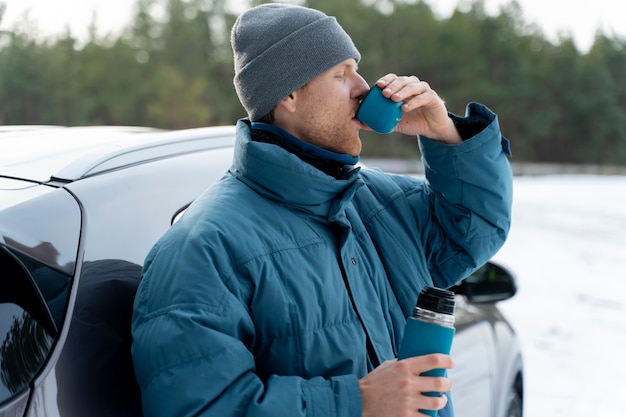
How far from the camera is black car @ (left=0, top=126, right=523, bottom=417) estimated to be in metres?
1.52

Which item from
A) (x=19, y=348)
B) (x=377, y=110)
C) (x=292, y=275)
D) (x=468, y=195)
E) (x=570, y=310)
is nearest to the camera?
(x=19, y=348)

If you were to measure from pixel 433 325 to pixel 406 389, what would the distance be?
0.14 m

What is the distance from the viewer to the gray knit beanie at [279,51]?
6.86ft

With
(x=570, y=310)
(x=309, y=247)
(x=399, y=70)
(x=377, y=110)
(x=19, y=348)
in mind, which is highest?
(x=377, y=110)

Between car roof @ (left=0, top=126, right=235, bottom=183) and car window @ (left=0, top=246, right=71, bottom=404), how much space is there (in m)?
0.28

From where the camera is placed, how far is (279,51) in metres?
2.09

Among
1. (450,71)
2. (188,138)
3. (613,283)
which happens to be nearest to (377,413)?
(188,138)

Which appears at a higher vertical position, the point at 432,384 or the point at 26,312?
the point at 26,312

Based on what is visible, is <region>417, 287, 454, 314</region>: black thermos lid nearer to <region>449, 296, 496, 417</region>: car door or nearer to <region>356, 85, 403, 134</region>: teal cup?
<region>356, 85, 403, 134</region>: teal cup

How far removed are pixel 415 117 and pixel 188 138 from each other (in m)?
0.64

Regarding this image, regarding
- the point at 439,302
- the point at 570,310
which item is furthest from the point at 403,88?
the point at 570,310

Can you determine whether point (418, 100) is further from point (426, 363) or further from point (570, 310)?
point (570, 310)

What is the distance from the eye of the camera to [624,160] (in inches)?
2803

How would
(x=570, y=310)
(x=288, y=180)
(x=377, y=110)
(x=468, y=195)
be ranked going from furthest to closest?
(x=570, y=310)
(x=468, y=195)
(x=377, y=110)
(x=288, y=180)
